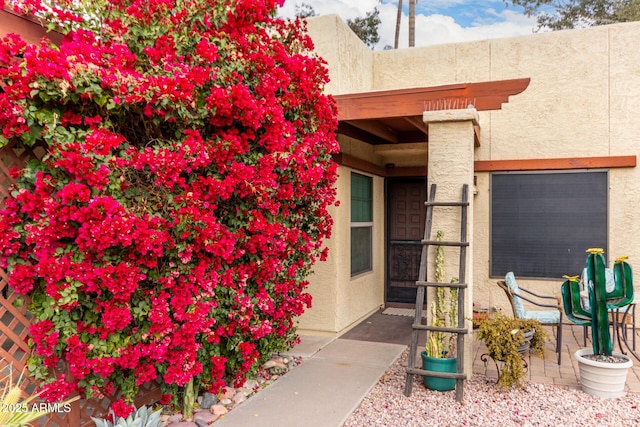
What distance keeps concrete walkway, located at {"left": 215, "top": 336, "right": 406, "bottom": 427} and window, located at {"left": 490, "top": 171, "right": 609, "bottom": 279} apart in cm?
249

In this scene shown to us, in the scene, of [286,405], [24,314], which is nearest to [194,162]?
[24,314]

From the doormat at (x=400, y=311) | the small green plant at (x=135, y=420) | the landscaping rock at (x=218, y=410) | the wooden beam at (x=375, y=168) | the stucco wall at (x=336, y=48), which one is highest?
the stucco wall at (x=336, y=48)

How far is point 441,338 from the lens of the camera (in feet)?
14.0

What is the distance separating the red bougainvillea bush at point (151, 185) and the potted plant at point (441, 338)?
1.46m

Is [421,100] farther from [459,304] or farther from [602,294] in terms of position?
[602,294]

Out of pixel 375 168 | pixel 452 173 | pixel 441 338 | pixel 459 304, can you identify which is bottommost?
pixel 441 338

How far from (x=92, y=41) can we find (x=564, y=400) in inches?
185

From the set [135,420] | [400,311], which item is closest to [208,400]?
[135,420]

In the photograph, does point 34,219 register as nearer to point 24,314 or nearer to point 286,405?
point 24,314

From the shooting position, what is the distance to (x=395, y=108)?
4605mm

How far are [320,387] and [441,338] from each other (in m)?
1.21

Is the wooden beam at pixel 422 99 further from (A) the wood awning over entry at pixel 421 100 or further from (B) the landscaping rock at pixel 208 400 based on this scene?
(B) the landscaping rock at pixel 208 400

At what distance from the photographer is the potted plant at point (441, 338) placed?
4.09m

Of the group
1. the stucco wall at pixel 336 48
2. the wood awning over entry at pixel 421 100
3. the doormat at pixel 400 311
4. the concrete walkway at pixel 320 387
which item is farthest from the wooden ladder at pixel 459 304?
the doormat at pixel 400 311
